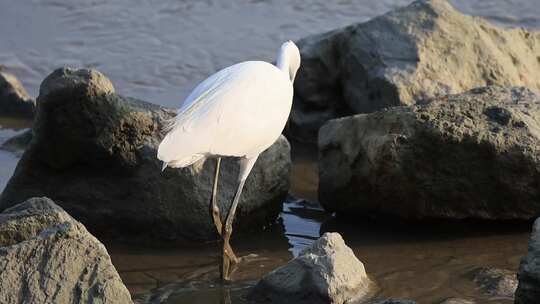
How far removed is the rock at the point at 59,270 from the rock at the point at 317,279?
99cm

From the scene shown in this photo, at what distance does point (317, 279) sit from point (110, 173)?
1848mm

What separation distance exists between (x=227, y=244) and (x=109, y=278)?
1.57 m

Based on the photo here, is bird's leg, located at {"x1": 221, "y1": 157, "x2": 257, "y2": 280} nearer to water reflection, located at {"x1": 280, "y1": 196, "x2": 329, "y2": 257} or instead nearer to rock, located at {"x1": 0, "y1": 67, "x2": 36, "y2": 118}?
water reflection, located at {"x1": 280, "y1": 196, "x2": 329, "y2": 257}

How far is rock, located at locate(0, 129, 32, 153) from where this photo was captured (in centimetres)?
820

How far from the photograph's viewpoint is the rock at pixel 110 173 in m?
6.36

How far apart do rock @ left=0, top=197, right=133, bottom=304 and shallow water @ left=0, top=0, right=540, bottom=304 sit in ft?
3.45

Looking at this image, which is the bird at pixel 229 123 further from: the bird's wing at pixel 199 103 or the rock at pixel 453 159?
the rock at pixel 453 159

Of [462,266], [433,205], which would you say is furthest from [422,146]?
[462,266]

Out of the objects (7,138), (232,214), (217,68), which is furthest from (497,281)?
(217,68)

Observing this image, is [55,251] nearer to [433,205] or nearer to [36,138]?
[36,138]

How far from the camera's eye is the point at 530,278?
458 centimetres

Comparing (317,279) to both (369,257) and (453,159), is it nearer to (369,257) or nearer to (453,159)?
(369,257)

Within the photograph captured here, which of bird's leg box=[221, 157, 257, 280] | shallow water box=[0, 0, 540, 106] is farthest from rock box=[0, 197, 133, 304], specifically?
shallow water box=[0, 0, 540, 106]

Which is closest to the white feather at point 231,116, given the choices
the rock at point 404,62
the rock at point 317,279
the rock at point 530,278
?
the rock at point 317,279
